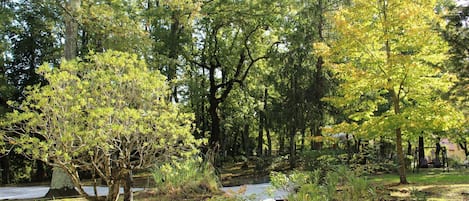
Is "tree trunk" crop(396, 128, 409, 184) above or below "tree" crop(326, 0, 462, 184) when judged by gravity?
below

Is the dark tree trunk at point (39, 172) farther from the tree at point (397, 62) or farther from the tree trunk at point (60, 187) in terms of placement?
the tree at point (397, 62)

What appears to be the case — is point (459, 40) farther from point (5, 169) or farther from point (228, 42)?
point (5, 169)

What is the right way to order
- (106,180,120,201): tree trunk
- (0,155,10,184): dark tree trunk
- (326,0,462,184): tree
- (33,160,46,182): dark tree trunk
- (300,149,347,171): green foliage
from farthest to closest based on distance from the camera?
(33,160,46,182): dark tree trunk → (0,155,10,184): dark tree trunk → (300,149,347,171): green foliage → (326,0,462,184): tree → (106,180,120,201): tree trunk

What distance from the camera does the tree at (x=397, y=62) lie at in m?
8.42

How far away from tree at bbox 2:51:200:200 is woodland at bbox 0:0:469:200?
0.08 ft

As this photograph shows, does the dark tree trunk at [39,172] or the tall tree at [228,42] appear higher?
the tall tree at [228,42]

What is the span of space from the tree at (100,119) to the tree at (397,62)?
4.57 m

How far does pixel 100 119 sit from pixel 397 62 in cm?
622

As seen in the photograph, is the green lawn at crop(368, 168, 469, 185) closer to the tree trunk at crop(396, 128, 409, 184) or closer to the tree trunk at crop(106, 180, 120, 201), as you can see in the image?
the tree trunk at crop(396, 128, 409, 184)

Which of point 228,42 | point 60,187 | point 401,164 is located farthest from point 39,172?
point 401,164

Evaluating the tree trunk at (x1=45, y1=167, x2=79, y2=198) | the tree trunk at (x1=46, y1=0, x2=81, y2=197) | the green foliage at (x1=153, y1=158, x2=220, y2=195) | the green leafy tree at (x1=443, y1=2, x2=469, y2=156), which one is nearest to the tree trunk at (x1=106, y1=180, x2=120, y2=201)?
the green foliage at (x1=153, y1=158, x2=220, y2=195)

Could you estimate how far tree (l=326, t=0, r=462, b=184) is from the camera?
27.6ft

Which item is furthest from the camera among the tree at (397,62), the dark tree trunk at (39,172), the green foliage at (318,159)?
the dark tree trunk at (39,172)

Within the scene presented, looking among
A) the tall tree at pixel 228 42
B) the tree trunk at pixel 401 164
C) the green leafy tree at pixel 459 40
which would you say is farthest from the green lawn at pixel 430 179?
the tall tree at pixel 228 42
